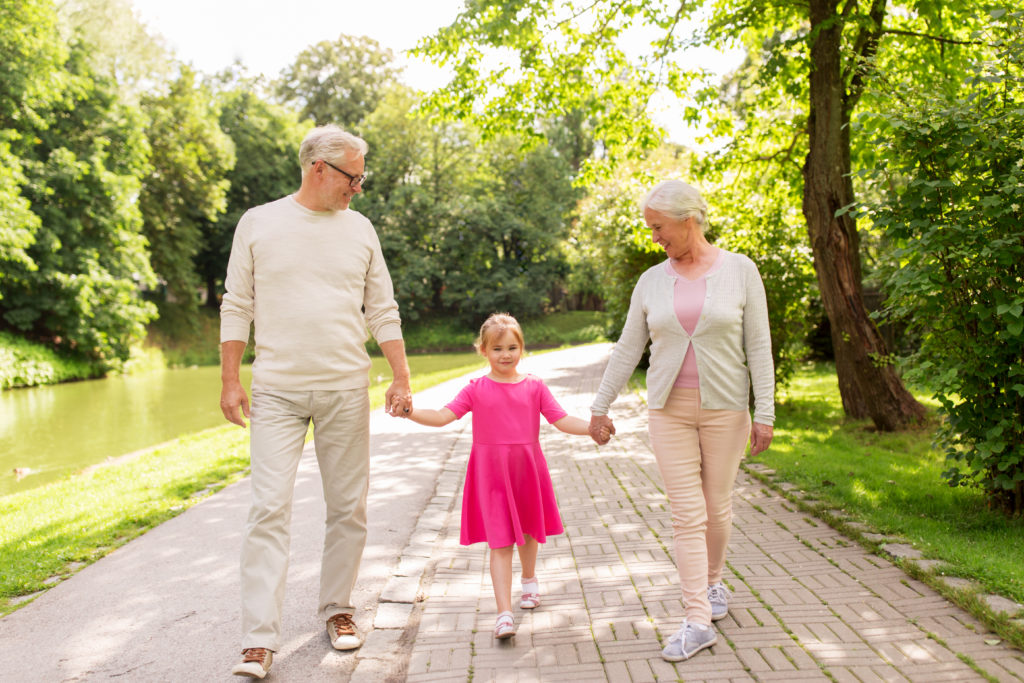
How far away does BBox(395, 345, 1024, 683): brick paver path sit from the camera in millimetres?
3473

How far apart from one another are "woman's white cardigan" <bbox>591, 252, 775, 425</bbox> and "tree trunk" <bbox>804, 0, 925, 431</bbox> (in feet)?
21.0

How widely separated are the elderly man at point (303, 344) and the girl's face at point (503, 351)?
46cm

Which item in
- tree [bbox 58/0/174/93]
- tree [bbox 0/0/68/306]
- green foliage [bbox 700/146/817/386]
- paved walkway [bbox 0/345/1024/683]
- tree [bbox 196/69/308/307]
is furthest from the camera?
Result: tree [bbox 196/69/308/307]

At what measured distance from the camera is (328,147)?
3.81m

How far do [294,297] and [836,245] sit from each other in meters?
7.65

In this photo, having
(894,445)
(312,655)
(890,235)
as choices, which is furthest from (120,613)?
(894,445)

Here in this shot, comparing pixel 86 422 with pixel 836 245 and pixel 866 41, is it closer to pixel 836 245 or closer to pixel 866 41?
pixel 836 245

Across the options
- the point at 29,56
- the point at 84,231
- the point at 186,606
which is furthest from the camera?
the point at 84,231

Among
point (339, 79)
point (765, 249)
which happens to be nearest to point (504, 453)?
point (765, 249)

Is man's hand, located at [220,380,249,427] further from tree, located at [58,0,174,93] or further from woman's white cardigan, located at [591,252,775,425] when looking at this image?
tree, located at [58,0,174,93]

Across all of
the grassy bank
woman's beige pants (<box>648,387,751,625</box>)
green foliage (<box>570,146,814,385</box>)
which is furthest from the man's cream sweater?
green foliage (<box>570,146,814,385</box>)

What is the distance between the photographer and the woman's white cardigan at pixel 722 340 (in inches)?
148

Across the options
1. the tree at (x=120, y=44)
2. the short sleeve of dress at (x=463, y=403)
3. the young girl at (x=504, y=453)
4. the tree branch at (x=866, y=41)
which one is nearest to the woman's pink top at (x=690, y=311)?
the young girl at (x=504, y=453)

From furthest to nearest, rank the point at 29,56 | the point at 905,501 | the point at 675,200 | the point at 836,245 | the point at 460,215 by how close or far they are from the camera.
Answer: the point at 460,215 → the point at 29,56 → the point at 836,245 → the point at 905,501 → the point at 675,200
